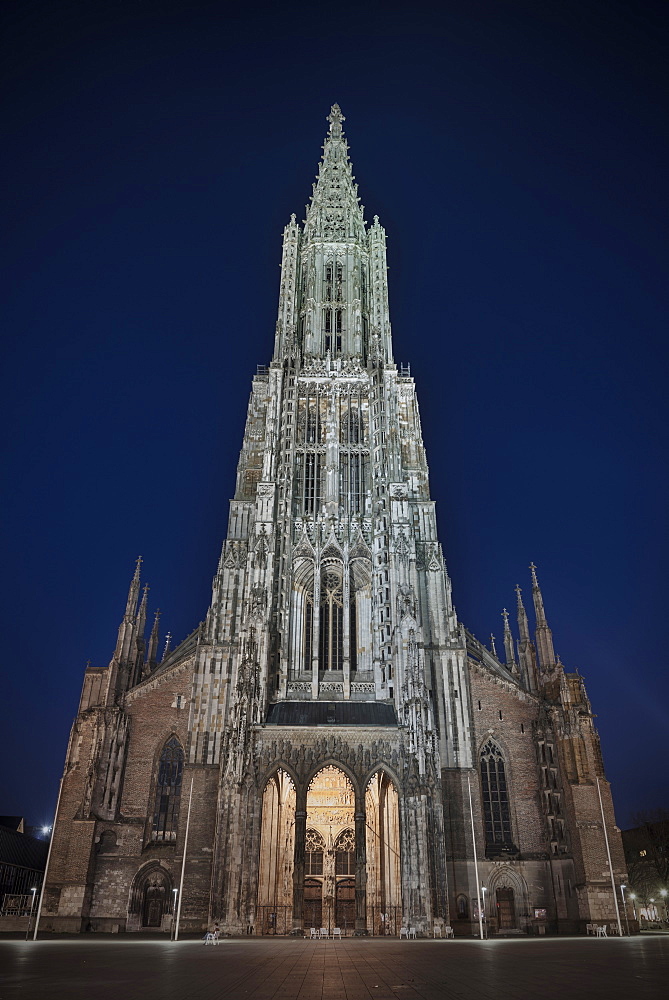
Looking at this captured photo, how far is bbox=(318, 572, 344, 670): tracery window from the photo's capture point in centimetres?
4391

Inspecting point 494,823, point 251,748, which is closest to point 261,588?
point 251,748

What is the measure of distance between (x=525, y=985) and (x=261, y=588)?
102 feet

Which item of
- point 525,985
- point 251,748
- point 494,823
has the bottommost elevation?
point 525,985

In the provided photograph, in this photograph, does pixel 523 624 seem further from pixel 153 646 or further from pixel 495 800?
pixel 153 646

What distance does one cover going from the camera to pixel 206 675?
1630 inches

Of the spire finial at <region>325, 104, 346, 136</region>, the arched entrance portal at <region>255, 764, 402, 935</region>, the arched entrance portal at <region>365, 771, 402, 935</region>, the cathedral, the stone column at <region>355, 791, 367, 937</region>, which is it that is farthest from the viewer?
the spire finial at <region>325, 104, 346, 136</region>

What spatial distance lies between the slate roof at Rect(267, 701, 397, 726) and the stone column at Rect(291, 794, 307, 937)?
14.1ft

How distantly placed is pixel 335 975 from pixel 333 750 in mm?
22373

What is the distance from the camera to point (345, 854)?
133 ft

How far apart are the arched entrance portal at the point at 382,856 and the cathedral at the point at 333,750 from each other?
0.48 ft

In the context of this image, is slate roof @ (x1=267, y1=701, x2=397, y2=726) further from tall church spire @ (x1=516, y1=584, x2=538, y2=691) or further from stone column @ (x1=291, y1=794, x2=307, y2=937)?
tall church spire @ (x1=516, y1=584, x2=538, y2=691)

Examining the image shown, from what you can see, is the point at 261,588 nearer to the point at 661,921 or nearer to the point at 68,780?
the point at 68,780

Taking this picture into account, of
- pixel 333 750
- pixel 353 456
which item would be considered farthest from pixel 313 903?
pixel 353 456

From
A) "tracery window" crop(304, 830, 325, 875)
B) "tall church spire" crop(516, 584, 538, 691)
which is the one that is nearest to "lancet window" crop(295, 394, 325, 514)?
"tall church spire" crop(516, 584, 538, 691)
